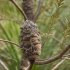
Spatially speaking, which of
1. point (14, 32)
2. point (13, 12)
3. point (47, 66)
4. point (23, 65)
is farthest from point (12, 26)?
point (23, 65)

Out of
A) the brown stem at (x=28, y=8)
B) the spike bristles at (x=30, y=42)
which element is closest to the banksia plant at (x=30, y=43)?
the spike bristles at (x=30, y=42)

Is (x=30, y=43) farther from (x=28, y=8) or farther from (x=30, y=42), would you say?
(x=28, y=8)

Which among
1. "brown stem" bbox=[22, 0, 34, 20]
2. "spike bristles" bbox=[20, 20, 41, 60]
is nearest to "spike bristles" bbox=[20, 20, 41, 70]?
A: "spike bristles" bbox=[20, 20, 41, 60]

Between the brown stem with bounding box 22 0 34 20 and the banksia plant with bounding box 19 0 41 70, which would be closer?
the banksia plant with bounding box 19 0 41 70

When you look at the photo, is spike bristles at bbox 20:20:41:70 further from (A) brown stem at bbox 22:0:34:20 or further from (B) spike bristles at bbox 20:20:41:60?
(A) brown stem at bbox 22:0:34:20

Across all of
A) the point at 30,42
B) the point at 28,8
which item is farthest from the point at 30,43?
the point at 28,8

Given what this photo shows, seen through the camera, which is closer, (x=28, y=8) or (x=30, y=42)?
(x=30, y=42)

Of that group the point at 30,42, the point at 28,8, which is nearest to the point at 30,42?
the point at 30,42

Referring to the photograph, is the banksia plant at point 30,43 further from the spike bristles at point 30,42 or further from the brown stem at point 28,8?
the brown stem at point 28,8

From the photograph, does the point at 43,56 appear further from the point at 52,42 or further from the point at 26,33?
the point at 26,33

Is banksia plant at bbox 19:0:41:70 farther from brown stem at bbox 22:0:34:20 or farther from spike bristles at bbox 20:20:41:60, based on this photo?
brown stem at bbox 22:0:34:20

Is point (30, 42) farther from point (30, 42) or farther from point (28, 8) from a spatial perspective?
point (28, 8)
